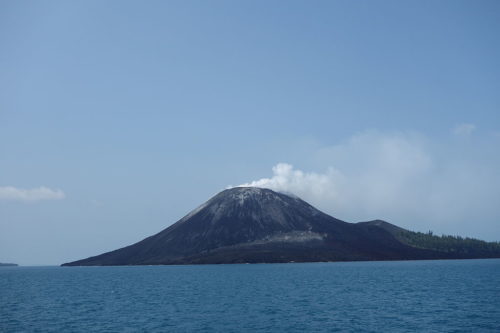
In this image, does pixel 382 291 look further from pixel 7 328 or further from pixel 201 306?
pixel 7 328

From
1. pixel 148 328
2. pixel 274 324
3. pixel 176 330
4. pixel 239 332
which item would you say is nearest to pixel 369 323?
pixel 274 324

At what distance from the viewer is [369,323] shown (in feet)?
202

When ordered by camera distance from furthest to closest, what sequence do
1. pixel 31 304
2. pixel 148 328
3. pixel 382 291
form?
pixel 382 291 → pixel 31 304 → pixel 148 328

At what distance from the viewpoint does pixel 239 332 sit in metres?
56.6

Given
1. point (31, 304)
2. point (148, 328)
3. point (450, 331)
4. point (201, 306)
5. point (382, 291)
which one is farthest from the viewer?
point (382, 291)

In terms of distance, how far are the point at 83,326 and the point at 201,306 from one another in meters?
23.9

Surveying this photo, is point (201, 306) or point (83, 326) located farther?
point (201, 306)

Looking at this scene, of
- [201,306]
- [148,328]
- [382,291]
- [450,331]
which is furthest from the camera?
[382,291]

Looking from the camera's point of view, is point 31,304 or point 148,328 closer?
point 148,328

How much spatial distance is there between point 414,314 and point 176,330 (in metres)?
37.6

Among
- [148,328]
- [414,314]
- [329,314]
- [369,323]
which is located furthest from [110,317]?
[414,314]

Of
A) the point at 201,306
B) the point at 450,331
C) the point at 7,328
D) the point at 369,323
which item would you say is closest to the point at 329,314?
the point at 369,323

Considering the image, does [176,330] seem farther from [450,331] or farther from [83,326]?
[450,331]

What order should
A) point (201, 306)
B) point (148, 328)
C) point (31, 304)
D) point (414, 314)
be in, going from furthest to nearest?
point (31, 304) < point (201, 306) < point (414, 314) < point (148, 328)
